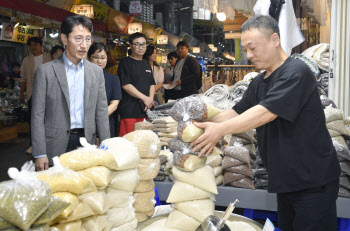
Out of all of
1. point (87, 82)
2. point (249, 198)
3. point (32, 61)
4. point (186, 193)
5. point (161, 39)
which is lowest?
point (249, 198)

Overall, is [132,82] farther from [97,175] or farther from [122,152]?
[97,175]

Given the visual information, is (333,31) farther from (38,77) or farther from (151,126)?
(38,77)

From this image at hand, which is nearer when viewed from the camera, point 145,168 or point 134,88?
point 145,168

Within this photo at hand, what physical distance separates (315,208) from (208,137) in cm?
64

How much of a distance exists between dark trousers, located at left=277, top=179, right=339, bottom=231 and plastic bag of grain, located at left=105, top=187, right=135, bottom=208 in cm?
85

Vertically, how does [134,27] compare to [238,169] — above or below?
above

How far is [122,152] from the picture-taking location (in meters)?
1.87

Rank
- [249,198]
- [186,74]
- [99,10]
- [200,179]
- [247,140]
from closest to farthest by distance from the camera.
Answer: [200,179]
[249,198]
[247,140]
[186,74]
[99,10]

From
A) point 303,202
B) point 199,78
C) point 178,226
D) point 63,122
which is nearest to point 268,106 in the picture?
point 303,202

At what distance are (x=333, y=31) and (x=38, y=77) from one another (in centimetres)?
305

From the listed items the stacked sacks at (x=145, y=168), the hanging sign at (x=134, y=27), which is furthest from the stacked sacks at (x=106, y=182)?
the hanging sign at (x=134, y=27)

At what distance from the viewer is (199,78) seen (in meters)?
6.45

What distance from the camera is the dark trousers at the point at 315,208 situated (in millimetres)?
1899

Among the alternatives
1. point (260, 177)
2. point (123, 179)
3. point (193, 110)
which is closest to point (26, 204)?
point (123, 179)
